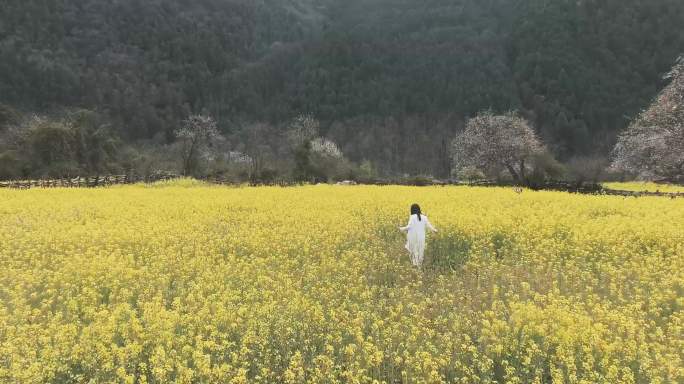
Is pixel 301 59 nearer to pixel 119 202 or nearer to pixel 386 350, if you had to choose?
pixel 119 202

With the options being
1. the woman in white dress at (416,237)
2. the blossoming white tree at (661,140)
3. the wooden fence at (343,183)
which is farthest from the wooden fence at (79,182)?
the blossoming white tree at (661,140)

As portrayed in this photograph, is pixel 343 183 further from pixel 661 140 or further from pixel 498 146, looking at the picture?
pixel 661 140

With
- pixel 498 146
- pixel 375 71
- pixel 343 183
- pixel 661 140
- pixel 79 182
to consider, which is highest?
pixel 375 71

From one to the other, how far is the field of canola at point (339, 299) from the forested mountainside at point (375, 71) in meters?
66.3

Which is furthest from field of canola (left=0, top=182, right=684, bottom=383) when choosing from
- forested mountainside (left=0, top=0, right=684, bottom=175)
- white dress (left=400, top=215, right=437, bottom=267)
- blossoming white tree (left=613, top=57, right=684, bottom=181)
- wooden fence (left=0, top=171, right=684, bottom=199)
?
forested mountainside (left=0, top=0, right=684, bottom=175)

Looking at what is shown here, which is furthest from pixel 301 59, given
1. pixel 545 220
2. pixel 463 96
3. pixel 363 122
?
pixel 545 220

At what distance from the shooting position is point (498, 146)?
144 feet

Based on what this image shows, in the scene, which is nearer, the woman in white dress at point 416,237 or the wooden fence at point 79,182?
the woman in white dress at point 416,237

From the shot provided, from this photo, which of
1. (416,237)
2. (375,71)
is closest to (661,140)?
(416,237)

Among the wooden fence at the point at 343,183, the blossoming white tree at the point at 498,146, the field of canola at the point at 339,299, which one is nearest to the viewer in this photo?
the field of canola at the point at 339,299

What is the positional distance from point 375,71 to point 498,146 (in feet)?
250

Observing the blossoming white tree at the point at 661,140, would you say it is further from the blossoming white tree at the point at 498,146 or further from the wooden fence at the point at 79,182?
the wooden fence at the point at 79,182

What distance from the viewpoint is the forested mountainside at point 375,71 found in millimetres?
88938

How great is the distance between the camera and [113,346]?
18.3 feet
